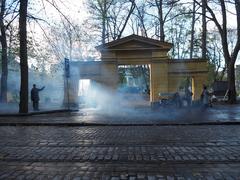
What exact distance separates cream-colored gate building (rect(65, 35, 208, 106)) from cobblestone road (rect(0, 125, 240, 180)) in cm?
2261

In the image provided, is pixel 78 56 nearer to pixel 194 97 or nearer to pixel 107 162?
pixel 194 97

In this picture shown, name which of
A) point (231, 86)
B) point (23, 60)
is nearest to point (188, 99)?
point (231, 86)

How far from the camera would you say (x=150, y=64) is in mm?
34938

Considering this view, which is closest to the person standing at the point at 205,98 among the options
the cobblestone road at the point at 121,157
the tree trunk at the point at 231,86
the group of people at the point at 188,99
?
the group of people at the point at 188,99

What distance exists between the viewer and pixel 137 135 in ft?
40.1

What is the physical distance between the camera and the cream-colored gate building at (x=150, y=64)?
34281 mm

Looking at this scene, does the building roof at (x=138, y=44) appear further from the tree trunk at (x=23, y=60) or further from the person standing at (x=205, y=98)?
the tree trunk at (x=23, y=60)

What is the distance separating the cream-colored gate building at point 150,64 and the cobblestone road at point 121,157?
2261cm

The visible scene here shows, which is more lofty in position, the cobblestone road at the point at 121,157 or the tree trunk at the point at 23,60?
the tree trunk at the point at 23,60

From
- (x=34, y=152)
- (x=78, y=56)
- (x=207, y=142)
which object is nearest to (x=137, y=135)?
(x=207, y=142)

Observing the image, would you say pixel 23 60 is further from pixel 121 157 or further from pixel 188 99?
pixel 121 157

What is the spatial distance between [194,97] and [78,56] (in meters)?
22.1

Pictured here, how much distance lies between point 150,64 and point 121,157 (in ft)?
89.3

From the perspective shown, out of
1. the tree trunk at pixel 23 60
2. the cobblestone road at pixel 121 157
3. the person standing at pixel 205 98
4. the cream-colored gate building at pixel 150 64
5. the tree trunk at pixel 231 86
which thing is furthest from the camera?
the tree trunk at pixel 231 86
